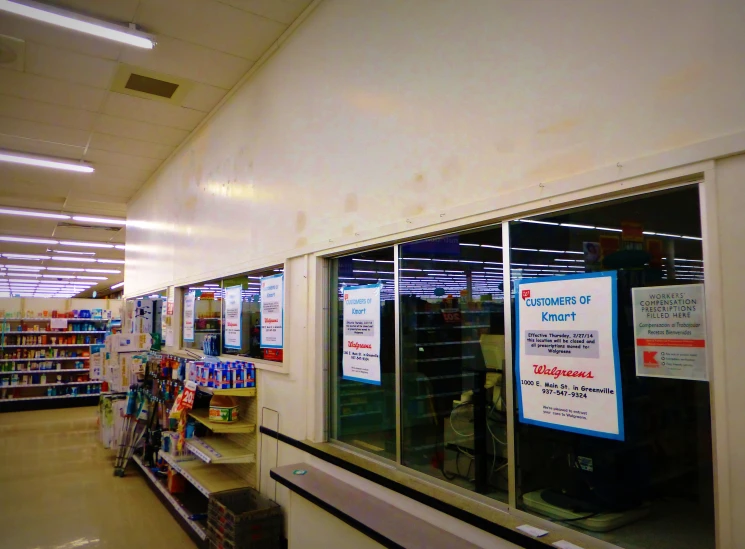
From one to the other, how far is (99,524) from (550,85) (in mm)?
5164

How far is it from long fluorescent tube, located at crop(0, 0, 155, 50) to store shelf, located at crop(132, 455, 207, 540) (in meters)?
3.89

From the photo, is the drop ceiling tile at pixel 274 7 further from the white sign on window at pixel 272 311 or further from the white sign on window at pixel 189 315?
the white sign on window at pixel 189 315

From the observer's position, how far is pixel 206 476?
4.62 m

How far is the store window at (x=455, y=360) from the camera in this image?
103 inches

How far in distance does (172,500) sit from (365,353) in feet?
9.69

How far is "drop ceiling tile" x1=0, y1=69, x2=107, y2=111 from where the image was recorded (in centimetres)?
489

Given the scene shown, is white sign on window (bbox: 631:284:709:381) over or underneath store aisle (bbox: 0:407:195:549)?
over

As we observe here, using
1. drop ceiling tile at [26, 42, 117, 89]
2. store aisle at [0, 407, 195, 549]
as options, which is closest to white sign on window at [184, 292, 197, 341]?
store aisle at [0, 407, 195, 549]

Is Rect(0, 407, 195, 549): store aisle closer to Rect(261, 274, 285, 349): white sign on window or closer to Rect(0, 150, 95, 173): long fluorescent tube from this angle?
Rect(261, 274, 285, 349): white sign on window

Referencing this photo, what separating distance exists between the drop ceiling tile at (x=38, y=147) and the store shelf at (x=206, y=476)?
4159 mm

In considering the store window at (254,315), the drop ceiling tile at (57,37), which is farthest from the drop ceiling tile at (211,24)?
the store window at (254,315)

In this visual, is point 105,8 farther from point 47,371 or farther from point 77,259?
point 77,259

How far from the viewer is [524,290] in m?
2.26

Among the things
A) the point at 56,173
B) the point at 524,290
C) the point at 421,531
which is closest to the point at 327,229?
the point at 524,290
